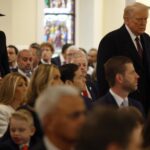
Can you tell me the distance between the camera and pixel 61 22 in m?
15.2

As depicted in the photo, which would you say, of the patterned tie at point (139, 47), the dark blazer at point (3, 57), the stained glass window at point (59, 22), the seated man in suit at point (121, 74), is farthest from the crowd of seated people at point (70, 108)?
the stained glass window at point (59, 22)

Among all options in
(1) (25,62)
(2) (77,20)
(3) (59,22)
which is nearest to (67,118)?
(1) (25,62)

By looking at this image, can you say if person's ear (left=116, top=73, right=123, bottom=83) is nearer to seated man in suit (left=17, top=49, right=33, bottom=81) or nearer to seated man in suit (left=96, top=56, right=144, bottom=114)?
seated man in suit (left=96, top=56, right=144, bottom=114)

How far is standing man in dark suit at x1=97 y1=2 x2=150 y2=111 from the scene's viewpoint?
6.25 m

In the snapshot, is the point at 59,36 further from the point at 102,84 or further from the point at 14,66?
the point at 102,84

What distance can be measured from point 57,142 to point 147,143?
2.78 feet

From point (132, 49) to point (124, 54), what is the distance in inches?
3.8

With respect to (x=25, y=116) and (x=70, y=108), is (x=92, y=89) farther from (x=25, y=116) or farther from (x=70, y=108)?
(x=70, y=108)

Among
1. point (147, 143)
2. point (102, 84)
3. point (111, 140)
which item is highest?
point (111, 140)

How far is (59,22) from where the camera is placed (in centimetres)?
1520

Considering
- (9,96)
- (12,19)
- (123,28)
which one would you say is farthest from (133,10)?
(12,19)

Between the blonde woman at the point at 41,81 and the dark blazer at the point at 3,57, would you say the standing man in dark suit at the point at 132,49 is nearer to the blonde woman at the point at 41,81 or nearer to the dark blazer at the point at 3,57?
the blonde woman at the point at 41,81

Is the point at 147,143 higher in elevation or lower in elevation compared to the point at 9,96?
higher

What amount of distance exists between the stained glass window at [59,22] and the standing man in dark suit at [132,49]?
8404 millimetres
